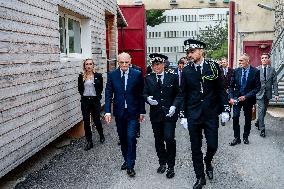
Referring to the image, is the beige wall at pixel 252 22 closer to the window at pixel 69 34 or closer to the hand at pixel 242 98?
the window at pixel 69 34

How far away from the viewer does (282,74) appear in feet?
34.6

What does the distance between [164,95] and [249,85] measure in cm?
271

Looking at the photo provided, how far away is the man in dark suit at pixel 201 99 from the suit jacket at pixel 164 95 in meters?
0.44

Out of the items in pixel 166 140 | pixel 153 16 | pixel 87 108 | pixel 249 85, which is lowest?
pixel 166 140

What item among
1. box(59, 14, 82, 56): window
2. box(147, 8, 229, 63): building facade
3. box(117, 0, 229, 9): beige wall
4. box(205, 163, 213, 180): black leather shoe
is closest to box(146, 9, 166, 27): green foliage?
box(147, 8, 229, 63): building facade

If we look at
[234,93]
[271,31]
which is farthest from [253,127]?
[271,31]

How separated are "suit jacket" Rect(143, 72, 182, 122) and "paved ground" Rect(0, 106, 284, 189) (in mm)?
966

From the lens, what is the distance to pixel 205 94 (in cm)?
544

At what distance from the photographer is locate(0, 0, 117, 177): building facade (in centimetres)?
549

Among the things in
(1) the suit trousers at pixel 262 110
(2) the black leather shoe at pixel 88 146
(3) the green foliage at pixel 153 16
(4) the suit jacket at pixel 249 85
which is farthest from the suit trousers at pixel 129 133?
(3) the green foliage at pixel 153 16

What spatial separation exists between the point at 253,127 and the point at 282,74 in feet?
5.64

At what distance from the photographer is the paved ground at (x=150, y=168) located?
5.77m

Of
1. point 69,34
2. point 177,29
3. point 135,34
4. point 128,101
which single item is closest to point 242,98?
point 128,101

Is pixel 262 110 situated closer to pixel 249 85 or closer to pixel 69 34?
pixel 249 85
